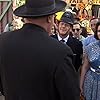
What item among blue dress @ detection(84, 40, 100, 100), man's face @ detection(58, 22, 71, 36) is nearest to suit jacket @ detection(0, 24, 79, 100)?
blue dress @ detection(84, 40, 100, 100)

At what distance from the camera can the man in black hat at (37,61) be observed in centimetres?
197

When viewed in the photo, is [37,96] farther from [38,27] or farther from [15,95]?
[38,27]

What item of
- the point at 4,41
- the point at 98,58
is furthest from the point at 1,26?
the point at 4,41

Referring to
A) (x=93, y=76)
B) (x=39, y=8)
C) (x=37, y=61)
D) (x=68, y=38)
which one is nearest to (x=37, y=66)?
(x=37, y=61)

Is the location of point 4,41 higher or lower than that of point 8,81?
higher

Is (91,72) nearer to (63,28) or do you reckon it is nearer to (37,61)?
(63,28)

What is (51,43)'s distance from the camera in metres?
2.00

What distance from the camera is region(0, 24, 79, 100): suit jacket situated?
6.46ft

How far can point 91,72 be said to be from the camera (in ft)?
12.8

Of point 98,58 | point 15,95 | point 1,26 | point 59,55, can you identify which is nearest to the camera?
point 59,55

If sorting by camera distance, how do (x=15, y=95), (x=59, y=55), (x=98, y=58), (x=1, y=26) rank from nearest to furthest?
1. (x=59, y=55)
2. (x=15, y=95)
3. (x=98, y=58)
4. (x=1, y=26)

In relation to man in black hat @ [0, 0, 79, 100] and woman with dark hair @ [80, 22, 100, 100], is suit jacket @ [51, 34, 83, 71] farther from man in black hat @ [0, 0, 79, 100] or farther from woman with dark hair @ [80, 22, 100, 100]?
man in black hat @ [0, 0, 79, 100]

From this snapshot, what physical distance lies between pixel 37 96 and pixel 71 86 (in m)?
0.23

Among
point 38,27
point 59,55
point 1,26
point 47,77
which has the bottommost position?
point 1,26
